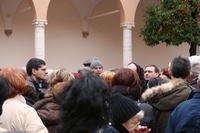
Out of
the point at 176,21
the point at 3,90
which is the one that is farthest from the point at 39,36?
the point at 3,90

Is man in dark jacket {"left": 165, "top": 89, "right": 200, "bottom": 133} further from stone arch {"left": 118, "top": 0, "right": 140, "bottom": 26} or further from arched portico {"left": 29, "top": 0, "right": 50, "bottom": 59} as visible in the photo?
stone arch {"left": 118, "top": 0, "right": 140, "bottom": 26}

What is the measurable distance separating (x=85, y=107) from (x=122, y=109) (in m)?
0.45

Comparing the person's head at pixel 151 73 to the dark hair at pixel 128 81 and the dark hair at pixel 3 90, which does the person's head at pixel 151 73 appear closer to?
the dark hair at pixel 128 81

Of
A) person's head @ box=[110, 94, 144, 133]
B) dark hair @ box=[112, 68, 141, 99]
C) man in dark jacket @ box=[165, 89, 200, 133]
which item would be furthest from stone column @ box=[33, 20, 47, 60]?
person's head @ box=[110, 94, 144, 133]

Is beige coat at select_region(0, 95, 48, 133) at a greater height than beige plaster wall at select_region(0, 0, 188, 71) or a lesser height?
lesser

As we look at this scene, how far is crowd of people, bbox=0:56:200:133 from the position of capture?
1957 millimetres

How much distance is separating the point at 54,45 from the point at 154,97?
1565 cm

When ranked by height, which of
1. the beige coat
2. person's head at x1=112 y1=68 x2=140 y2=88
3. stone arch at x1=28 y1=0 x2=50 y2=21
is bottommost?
the beige coat

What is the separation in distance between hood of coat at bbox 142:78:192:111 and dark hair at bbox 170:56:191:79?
0.05 meters

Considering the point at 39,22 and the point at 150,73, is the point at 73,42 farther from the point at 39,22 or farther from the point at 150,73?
the point at 150,73

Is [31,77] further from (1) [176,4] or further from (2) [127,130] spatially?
(1) [176,4]

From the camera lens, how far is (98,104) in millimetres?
1943

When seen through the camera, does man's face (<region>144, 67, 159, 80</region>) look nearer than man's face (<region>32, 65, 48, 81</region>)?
No

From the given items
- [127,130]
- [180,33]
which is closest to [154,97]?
[127,130]
